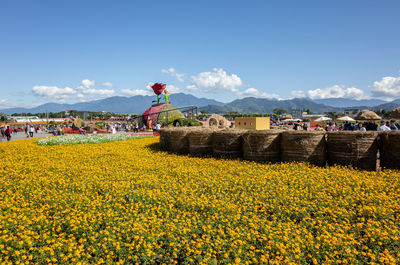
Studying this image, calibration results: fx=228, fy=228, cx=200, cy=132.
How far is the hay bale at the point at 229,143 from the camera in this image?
34.2 ft

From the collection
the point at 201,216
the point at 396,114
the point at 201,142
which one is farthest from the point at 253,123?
the point at 396,114

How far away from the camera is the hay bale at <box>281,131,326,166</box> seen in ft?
28.9

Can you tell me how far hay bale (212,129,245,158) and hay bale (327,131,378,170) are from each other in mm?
3813

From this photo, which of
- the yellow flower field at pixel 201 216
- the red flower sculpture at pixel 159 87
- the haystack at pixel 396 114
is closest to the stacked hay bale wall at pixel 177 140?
the yellow flower field at pixel 201 216

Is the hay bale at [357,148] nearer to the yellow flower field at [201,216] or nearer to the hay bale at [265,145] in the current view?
the yellow flower field at [201,216]

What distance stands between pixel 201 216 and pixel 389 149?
7.34 meters

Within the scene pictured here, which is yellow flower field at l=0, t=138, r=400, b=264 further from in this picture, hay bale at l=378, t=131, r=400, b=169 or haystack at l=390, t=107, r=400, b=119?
haystack at l=390, t=107, r=400, b=119

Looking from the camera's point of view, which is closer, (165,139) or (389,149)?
(389,149)

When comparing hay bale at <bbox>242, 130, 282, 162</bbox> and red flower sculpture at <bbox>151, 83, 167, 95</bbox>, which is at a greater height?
red flower sculpture at <bbox>151, 83, 167, 95</bbox>

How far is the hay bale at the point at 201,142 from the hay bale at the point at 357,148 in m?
5.36

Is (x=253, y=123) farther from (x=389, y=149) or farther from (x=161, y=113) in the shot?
(x=161, y=113)

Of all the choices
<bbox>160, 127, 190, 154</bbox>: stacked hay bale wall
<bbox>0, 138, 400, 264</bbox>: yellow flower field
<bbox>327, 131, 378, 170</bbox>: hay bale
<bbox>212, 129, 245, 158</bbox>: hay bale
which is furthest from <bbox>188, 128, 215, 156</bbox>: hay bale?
<bbox>327, 131, 378, 170</bbox>: hay bale

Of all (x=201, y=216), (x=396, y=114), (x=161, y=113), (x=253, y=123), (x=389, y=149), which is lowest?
(x=201, y=216)

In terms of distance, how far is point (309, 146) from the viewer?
8.87 m
